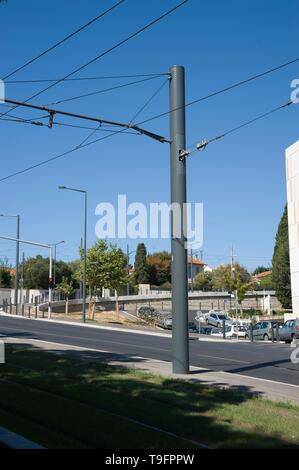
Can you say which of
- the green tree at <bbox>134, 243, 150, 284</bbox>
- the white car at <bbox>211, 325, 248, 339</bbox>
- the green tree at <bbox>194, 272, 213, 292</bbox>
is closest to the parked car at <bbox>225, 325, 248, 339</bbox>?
the white car at <bbox>211, 325, 248, 339</bbox>

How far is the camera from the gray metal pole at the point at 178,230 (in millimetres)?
14312

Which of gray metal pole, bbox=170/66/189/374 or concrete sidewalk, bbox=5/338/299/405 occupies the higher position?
gray metal pole, bbox=170/66/189/374

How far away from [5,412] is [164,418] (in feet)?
7.54

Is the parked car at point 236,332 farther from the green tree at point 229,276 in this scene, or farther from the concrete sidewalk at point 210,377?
the green tree at point 229,276

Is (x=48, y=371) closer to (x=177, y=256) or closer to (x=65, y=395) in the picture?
(x=65, y=395)

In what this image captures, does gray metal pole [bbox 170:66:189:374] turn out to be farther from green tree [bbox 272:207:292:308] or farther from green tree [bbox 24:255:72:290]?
green tree [bbox 24:255:72:290]

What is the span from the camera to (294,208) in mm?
43125

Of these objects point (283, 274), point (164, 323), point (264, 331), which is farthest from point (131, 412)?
point (283, 274)

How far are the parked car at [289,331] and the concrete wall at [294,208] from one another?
39.4 feet

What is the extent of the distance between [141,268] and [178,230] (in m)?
109

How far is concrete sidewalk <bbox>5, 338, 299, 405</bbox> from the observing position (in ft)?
39.2

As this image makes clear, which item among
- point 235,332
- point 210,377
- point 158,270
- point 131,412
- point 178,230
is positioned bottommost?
point 235,332

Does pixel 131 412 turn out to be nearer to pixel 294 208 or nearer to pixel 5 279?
pixel 294 208

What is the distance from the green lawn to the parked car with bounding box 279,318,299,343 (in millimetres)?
17612
